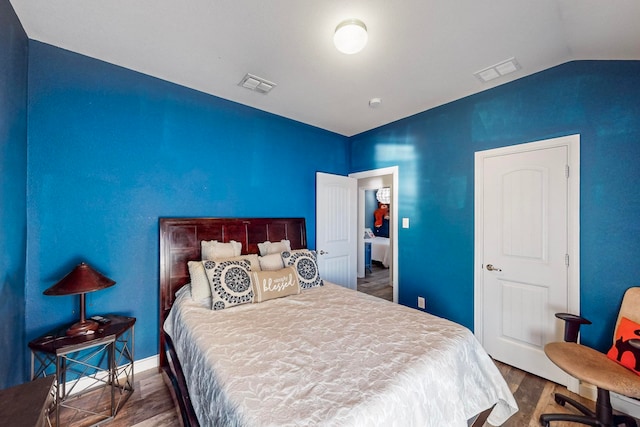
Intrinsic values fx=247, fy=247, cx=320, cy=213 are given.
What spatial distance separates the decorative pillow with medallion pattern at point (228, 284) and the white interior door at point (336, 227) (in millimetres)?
1507

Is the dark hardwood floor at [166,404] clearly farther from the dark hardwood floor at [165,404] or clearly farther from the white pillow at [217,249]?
the white pillow at [217,249]

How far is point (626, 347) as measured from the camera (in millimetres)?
1575

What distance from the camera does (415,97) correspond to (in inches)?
106

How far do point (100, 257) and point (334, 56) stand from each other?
8.34 feet

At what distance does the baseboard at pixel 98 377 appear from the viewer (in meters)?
1.92

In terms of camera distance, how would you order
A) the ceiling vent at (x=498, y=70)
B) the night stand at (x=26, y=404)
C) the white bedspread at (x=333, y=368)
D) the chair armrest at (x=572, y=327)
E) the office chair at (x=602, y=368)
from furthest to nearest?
the ceiling vent at (x=498, y=70) → the chair armrest at (x=572, y=327) → the office chair at (x=602, y=368) → the white bedspread at (x=333, y=368) → the night stand at (x=26, y=404)

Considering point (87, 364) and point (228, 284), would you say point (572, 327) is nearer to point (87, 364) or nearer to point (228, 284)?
point (228, 284)

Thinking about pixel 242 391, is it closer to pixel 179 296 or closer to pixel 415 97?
pixel 179 296

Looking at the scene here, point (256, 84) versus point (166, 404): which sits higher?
point (256, 84)

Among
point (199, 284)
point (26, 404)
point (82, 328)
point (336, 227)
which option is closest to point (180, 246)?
point (199, 284)

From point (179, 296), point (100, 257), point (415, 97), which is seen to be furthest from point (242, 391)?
point (415, 97)

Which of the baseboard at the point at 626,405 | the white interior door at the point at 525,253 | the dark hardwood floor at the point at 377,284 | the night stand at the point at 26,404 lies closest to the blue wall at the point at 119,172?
the night stand at the point at 26,404

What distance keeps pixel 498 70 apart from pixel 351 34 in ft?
4.83

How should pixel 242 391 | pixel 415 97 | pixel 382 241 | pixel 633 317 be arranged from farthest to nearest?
pixel 382 241, pixel 415 97, pixel 633 317, pixel 242 391
